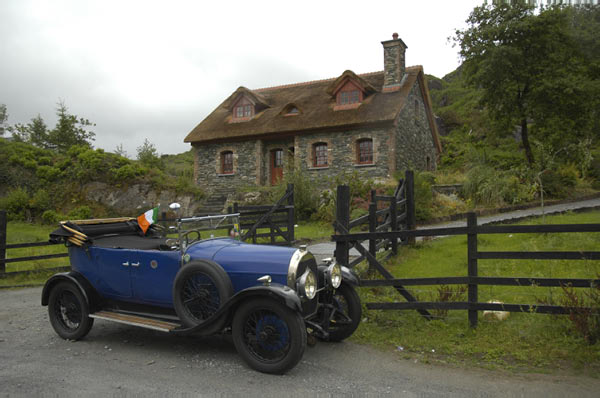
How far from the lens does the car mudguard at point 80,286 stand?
5086mm

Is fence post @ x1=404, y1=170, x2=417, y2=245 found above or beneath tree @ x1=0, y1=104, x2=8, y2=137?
→ beneath

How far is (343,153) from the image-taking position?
2011 centimetres

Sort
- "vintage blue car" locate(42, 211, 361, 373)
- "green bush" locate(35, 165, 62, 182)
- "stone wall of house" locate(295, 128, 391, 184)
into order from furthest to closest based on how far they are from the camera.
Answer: "green bush" locate(35, 165, 62, 182)
"stone wall of house" locate(295, 128, 391, 184)
"vintage blue car" locate(42, 211, 361, 373)

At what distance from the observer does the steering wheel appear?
4734mm

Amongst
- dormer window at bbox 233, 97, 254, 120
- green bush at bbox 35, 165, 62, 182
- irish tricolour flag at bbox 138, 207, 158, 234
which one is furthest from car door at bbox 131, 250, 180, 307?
dormer window at bbox 233, 97, 254, 120

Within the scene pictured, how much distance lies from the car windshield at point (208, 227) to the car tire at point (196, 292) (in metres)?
0.44

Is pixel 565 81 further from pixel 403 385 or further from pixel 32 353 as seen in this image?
pixel 32 353

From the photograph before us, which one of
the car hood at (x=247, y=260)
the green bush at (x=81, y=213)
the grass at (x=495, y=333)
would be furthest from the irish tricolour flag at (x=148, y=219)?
the green bush at (x=81, y=213)

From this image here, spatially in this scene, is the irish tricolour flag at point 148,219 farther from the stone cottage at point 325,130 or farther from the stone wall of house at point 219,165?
the stone wall of house at point 219,165

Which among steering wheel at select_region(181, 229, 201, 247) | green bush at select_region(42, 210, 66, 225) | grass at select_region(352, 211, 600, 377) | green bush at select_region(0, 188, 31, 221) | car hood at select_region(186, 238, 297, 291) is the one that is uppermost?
green bush at select_region(0, 188, 31, 221)

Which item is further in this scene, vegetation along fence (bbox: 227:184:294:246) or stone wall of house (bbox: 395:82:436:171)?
stone wall of house (bbox: 395:82:436:171)

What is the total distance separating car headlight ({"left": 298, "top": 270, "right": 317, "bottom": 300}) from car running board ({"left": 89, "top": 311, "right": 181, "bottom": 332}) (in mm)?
1462

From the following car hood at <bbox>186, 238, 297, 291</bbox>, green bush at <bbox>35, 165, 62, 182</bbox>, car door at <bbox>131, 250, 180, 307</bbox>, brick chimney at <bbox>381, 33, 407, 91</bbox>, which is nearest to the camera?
car hood at <bbox>186, 238, 297, 291</bbox>

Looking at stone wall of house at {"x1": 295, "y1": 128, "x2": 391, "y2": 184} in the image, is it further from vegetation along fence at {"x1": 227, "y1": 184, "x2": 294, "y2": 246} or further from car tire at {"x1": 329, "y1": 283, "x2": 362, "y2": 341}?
car tire at {"x1": 329, "y1": 283, "x2": 362, "y2": 341}
